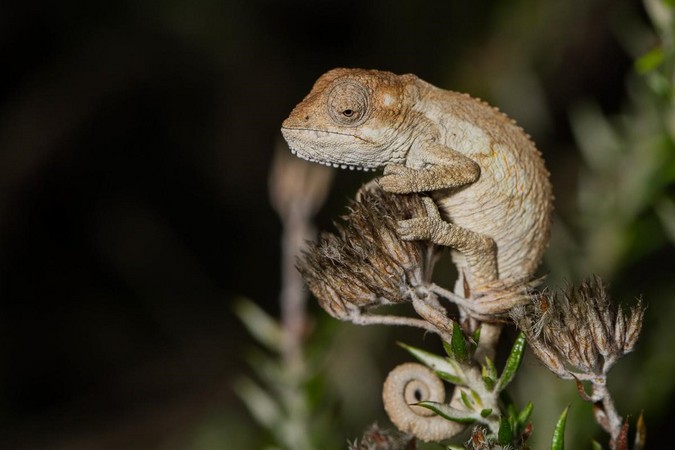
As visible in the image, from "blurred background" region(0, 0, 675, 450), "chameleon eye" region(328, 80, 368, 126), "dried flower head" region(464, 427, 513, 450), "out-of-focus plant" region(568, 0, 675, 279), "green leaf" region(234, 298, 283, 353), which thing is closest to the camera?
"dried flower head" region(464, 427, 513, 450)

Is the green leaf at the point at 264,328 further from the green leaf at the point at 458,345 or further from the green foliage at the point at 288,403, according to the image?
the green leaf at the point at 458,345

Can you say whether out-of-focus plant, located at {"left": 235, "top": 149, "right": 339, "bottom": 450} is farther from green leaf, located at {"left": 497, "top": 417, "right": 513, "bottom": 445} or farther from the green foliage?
green leaf, located at {"left": 497, "top": 417, "right": 513, "bottom": 445}

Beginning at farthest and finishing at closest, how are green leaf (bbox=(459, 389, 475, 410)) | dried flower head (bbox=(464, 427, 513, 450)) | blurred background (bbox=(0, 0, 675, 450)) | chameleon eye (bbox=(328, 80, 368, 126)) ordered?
blurred background (bbox=(0, 0, 675, 450)) < chameleon eye (bbox=(328, 80, 368, 126)) < green leaf (bbox=(459, 389, 475, 410)) < dried flower head (bbox=(464, 427, 513, 450))

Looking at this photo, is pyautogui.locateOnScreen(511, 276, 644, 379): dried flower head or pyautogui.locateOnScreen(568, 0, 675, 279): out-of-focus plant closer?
pyautogui.locateOnScreen(511, 276, 644, 379): dried flower head

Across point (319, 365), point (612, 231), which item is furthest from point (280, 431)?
point (612, 231)

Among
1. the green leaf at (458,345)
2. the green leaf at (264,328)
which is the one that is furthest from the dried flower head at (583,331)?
the green leaf at (264,328)

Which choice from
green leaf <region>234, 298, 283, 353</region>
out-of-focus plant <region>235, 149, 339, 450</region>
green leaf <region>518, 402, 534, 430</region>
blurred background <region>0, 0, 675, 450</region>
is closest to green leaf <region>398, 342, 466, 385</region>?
green leaf <region>518, 402, 534, 430</region>
